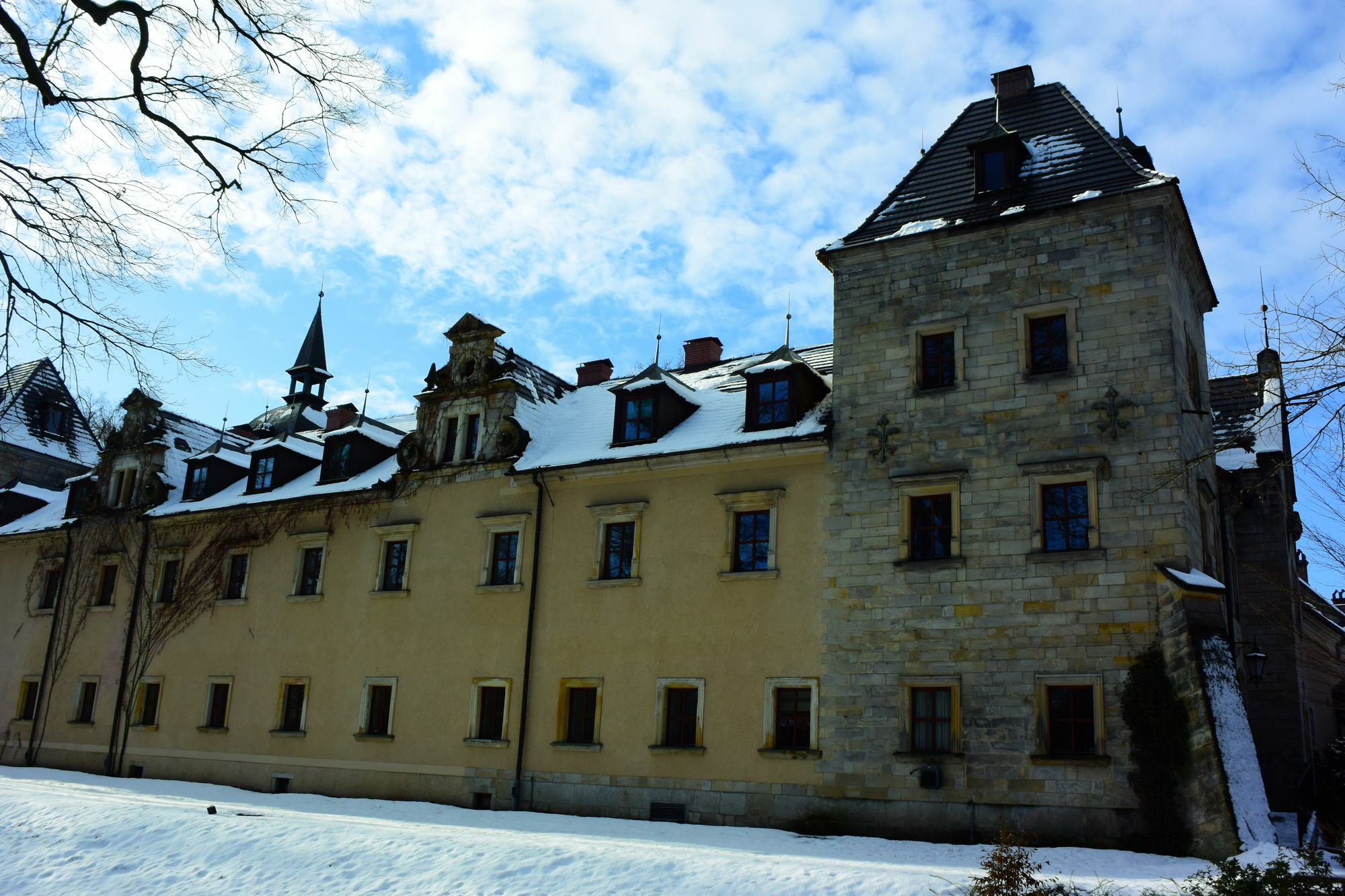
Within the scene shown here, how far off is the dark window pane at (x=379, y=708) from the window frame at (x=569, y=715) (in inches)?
178

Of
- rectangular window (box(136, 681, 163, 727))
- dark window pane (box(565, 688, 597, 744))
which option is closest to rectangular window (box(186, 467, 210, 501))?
rectangular window (box(136, 681, 163, 727))

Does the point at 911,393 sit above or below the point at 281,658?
above

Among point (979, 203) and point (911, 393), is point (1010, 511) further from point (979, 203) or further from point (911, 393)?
point (979, 203)

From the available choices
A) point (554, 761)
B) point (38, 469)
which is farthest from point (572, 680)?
point (38, 469)

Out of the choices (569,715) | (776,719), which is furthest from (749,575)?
(569,715)

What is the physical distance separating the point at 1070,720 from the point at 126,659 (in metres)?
24.1

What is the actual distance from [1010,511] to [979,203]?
250 inches

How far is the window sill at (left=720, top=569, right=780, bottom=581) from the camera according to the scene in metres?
21.0

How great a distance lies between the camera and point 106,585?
1243 inches

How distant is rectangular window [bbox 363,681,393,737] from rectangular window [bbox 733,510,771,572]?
29.2 feet

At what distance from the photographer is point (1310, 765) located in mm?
21703

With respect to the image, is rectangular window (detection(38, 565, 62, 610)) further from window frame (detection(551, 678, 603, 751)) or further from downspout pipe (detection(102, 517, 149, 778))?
window frame (detection(551, 678, 603, 751))

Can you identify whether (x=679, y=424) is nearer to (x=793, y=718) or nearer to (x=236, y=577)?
(x=793, y=718)

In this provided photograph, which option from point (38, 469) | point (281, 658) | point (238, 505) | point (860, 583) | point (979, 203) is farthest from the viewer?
point (38, 469)
